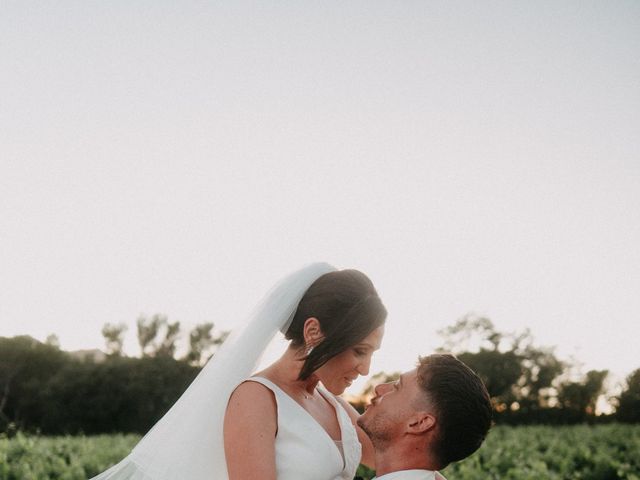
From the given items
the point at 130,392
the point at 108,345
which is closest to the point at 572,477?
the point at 130,392

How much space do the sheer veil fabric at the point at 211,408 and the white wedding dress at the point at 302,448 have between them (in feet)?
0.92

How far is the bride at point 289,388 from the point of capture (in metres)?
2.61

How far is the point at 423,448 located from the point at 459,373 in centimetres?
35

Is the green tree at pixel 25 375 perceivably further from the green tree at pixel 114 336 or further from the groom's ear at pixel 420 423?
the groom's ear at pixel 420 423

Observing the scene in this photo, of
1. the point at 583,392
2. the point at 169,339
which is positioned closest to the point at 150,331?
the point at 169,339

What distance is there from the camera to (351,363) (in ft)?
9.34

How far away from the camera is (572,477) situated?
12.5 m

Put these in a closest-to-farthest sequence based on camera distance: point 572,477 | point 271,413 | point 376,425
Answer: point 271,413, point 376,425, point 572,477

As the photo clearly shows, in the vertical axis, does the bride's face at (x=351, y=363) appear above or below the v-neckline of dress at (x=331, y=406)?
above

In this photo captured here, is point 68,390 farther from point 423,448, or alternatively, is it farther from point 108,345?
point 423,448

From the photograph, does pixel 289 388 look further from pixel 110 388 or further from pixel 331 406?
pixel 110 388

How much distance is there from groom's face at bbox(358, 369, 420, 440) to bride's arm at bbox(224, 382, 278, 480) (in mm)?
437

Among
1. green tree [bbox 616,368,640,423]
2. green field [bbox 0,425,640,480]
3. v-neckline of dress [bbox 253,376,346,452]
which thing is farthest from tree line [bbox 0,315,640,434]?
v-neckline of dress [bbox 253,376,346,452]

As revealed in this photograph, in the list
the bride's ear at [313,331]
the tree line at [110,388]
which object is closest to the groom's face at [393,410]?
the bride's ear at [313,331]
